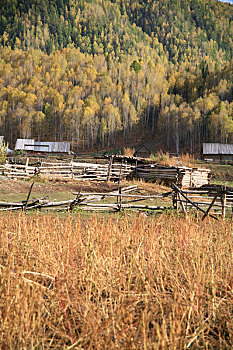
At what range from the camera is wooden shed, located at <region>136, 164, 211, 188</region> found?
2184 cm

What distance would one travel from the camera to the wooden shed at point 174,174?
2184 cm

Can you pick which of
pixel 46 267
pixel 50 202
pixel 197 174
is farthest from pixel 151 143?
pixel 46 267

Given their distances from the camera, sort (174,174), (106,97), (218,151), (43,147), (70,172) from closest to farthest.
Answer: (174,174) → (70,172) → (218,151) → (43,147) → (106,97)

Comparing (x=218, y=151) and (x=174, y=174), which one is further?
(x=218, y=151)

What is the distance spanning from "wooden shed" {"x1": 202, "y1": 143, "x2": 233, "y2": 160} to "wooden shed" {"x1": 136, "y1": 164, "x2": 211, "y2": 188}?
25.7 meters

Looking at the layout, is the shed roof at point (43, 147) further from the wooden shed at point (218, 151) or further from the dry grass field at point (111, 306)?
the dry grass field at point (111, 306)

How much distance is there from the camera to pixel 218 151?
49.2 metres

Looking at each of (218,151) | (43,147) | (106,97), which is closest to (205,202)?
(218,151)

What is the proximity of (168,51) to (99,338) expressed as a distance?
6799 inches

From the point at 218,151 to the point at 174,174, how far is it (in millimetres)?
29556

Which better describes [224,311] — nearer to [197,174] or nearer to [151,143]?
[197,174]

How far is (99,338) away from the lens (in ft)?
8.54

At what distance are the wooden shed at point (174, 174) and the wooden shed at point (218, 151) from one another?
25650mm

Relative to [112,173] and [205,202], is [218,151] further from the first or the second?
[205,202]
